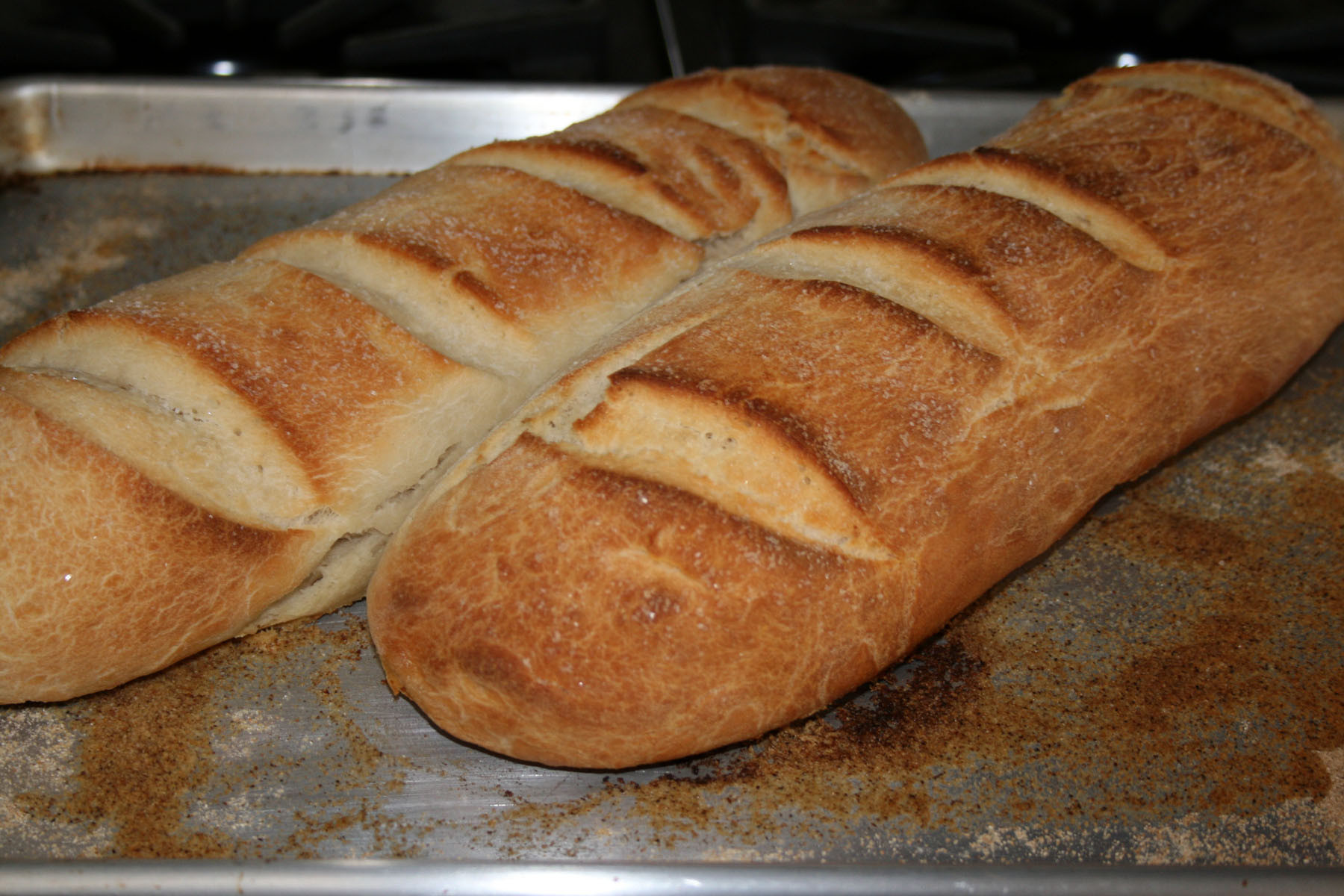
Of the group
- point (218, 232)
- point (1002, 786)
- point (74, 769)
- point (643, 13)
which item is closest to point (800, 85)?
point (643, 13)

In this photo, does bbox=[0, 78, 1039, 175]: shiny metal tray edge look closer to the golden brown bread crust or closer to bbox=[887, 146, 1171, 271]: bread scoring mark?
bbox=[887, 146, 1171, 271]: bread scoring mark

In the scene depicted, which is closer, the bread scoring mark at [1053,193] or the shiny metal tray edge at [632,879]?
the shiny metal tray edge at [632,879]

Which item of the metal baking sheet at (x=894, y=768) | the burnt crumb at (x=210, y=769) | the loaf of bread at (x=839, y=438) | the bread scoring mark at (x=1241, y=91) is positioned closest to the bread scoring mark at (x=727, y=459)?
the loaf of bread at (x=839, y=438)

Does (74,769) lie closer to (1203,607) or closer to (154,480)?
(154,480)

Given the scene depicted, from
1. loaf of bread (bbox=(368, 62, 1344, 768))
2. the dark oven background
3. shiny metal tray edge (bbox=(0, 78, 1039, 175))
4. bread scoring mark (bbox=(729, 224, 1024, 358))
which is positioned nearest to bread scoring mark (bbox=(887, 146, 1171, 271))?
loaf of bread (bbox=(368, 62, 1344, 768))

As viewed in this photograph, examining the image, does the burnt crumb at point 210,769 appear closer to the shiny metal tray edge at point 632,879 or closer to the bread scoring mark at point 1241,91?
the shiny metal tray edge at point 632,879

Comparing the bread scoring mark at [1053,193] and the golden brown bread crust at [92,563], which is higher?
the bread scoring mark at [1053,193]

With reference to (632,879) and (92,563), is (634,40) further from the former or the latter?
(632,879)
